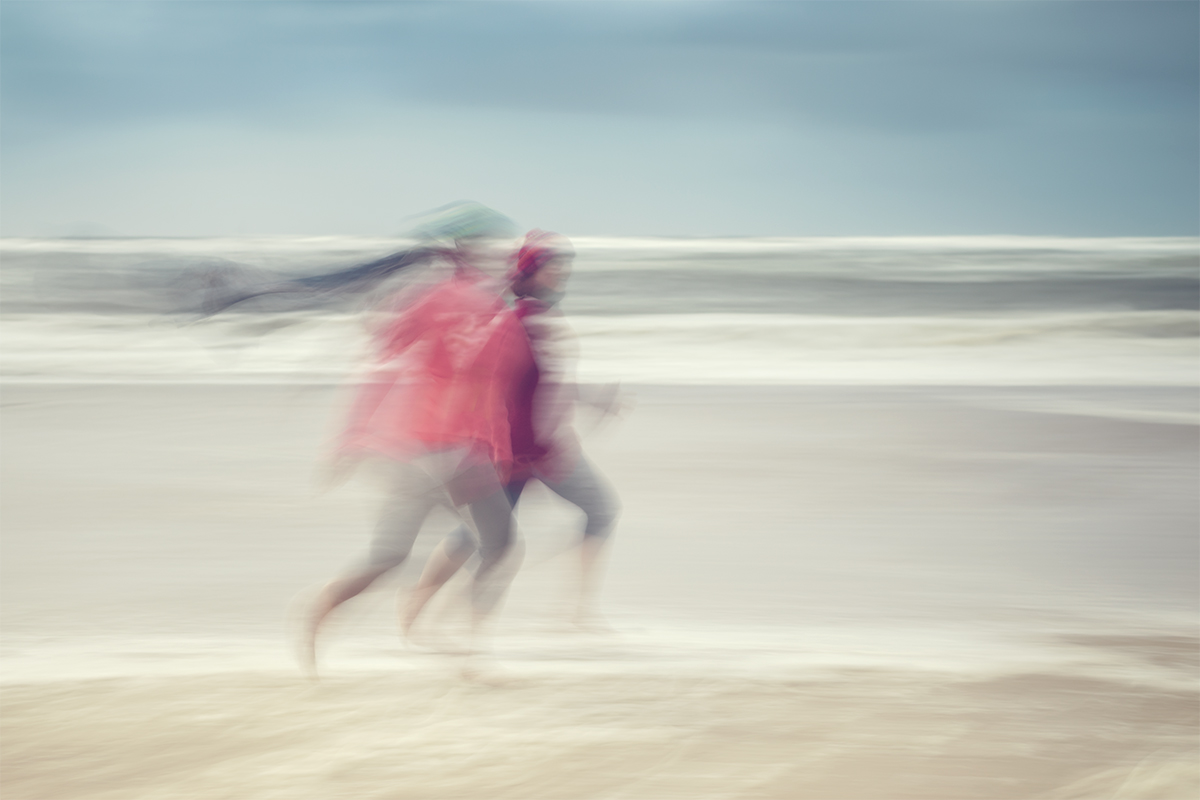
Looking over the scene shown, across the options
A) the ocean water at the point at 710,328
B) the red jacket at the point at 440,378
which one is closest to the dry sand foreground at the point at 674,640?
the red jacket at the point at 440,378

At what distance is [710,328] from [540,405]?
72.5 ft

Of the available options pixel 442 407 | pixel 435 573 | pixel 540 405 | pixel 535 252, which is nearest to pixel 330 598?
pixel 435 573

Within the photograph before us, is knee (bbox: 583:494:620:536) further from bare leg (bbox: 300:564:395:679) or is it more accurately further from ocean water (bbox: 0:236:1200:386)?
ocean water (bbox: 0:236:1200:386)

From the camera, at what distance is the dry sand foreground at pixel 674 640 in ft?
12.0

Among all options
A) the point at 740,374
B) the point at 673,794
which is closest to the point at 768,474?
the point at 673,794

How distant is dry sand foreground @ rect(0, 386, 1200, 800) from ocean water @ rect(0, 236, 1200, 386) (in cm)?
114

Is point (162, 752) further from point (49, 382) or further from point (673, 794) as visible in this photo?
point (49, 382)

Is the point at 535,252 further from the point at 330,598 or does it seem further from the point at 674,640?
the point at 674,640

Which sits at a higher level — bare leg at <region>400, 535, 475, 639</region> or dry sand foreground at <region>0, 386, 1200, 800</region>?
bare leg at <region>400, 535, 475, 639</region>

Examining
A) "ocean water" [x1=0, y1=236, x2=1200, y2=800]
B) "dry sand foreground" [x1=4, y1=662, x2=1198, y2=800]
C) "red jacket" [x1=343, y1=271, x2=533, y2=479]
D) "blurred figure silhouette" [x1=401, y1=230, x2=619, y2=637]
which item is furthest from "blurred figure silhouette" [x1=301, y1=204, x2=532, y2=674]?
"dry sand foreground" [x1=4, y1=662, x2=1198, y2=800]

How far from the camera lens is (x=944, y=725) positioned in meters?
4.02

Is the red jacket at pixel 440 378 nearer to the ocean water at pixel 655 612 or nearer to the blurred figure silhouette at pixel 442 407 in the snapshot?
the blurred figure silhouette at pixel 442 407

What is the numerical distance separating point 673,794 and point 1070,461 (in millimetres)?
6854

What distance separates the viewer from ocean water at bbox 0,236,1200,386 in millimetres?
15602
